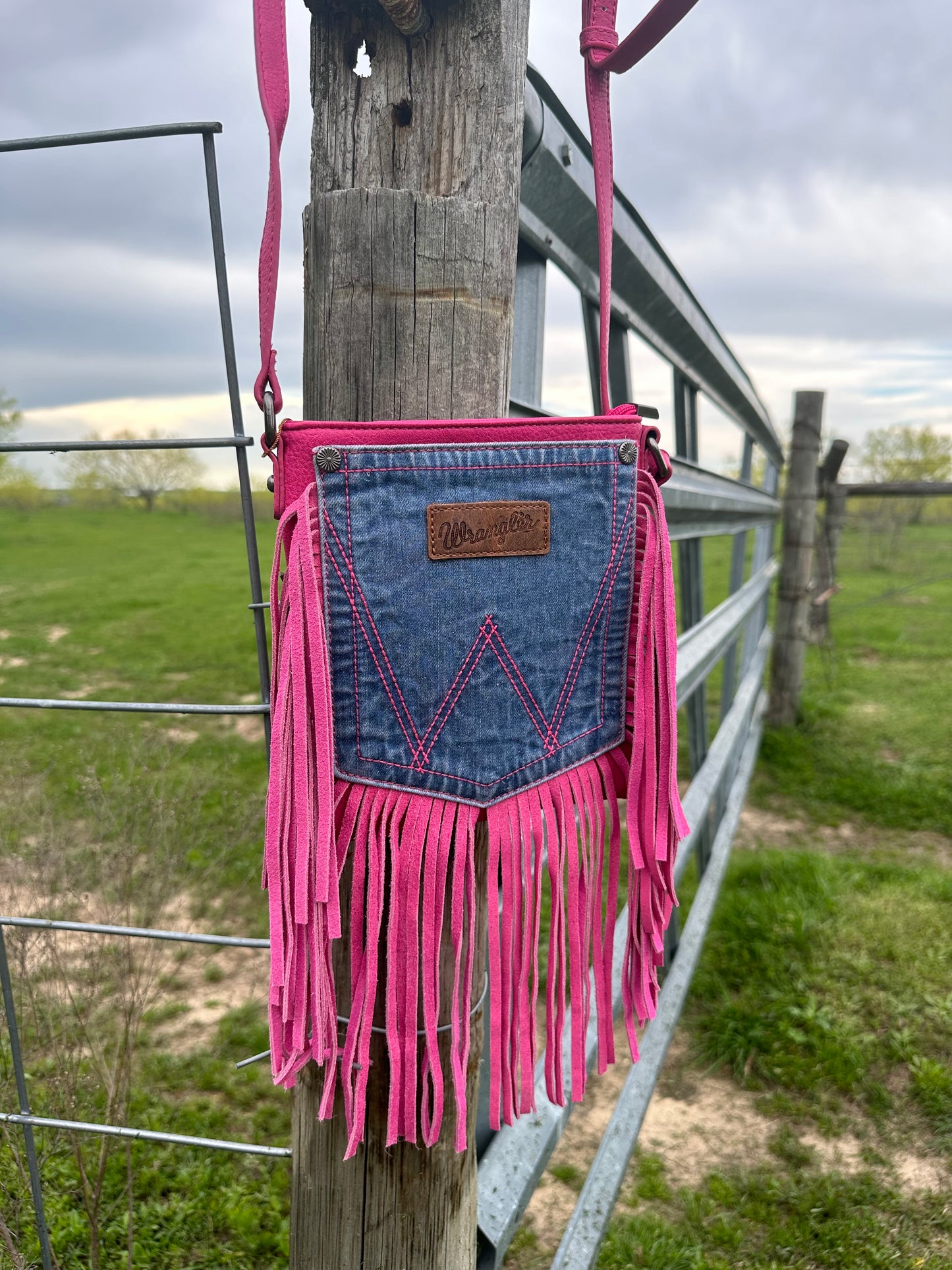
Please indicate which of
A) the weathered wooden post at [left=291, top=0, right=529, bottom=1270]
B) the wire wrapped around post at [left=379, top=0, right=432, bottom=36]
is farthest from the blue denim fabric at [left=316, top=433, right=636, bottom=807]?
the wire wrapped around post at [left=379, top=0, right=432, bottom=36]

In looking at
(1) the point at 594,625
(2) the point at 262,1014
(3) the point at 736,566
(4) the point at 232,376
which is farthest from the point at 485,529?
(3) the point at 736,566

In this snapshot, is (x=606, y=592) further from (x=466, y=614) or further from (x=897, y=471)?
(x=897, y=471)

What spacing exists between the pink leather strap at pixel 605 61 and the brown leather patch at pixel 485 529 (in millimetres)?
261

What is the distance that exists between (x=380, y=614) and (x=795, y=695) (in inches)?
191

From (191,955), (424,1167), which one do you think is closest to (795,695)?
(191,955)

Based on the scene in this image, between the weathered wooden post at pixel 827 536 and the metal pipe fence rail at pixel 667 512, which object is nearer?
the metal pipe fence rail at pixel 667 512

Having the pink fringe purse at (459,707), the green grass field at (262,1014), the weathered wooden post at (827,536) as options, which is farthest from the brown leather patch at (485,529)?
the weathered wooden post at (827,536)

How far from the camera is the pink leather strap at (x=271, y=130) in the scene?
762 mm

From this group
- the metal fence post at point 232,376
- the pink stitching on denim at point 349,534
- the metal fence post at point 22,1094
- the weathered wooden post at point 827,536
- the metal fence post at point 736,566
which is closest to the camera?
the pink stitching on denim at point 349,534

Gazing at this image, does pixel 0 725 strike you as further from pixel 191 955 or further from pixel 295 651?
pixel 295 651

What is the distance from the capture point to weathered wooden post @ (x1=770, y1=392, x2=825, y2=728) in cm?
495

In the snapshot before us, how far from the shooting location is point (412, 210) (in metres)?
0.81

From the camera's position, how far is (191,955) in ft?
9.49

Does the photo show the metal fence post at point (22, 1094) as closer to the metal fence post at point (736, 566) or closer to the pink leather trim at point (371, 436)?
the pink leather trim at point (371, 436)
